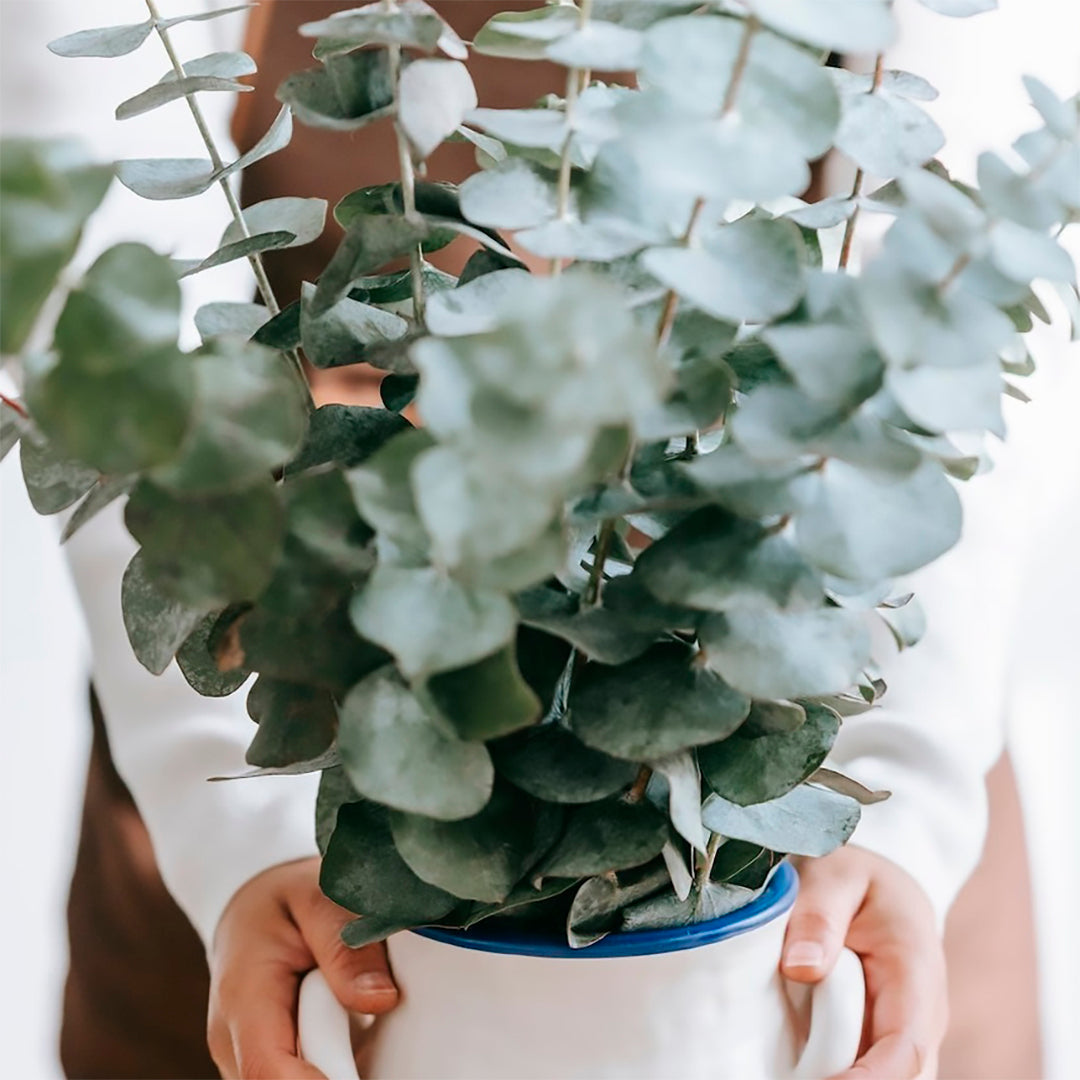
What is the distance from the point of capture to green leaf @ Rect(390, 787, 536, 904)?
0.68 feet

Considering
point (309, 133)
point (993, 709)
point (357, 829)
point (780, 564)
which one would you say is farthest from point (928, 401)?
point (309, 133)

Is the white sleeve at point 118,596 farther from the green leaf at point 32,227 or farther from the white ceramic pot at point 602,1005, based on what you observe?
the green leaf at point 32,227

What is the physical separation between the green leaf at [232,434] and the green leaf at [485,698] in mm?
41

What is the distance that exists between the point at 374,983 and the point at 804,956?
0.10 meters

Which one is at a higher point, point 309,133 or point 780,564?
point 780,564

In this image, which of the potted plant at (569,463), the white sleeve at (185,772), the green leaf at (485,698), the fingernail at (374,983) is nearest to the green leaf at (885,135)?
the potted plant at (569,463)

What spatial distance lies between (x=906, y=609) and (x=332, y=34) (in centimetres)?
17

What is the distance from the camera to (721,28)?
0.15m

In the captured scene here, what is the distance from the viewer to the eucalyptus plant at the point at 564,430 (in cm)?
14

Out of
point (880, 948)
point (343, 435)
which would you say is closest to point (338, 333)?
point (343, 435)

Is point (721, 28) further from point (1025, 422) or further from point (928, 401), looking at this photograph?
point (1025, 422)

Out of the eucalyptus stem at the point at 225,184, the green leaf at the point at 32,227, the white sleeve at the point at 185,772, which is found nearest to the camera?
the green leaf at the point at 32,227

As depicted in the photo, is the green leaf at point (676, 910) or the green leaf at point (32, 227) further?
the green leaf at point (676, 910)

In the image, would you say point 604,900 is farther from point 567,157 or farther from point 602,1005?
point 567,157
